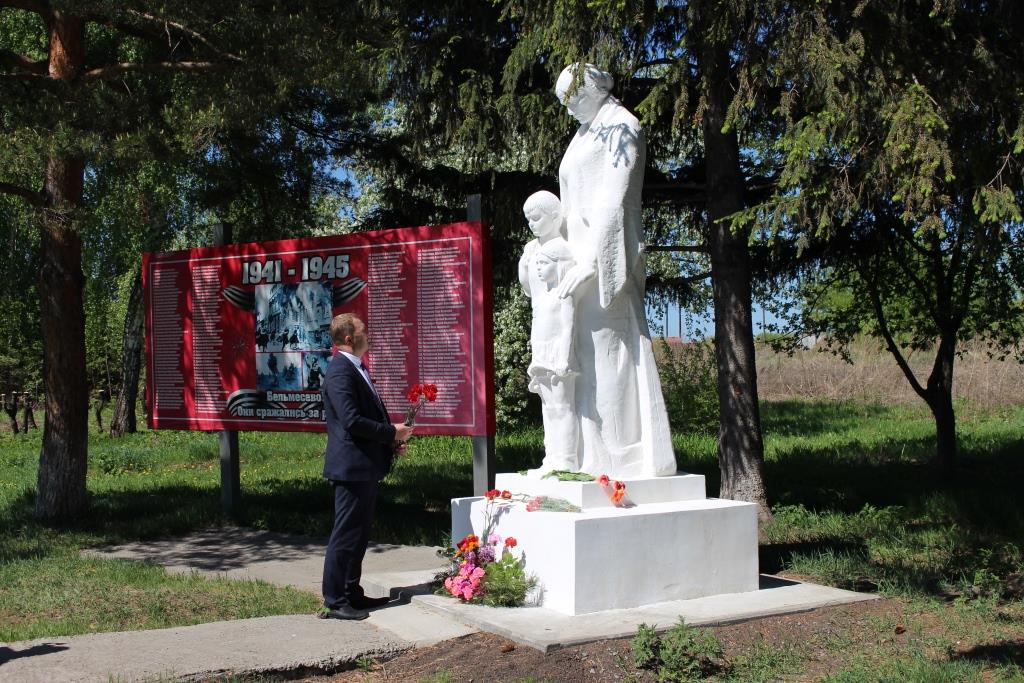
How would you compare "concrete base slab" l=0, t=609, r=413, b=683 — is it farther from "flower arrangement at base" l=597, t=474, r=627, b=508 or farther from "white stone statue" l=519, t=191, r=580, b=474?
"white stone statue" l=519, t=191, r=580, b=474

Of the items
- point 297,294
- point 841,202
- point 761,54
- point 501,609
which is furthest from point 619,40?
point 501,609

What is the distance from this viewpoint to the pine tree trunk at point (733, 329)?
968 cm

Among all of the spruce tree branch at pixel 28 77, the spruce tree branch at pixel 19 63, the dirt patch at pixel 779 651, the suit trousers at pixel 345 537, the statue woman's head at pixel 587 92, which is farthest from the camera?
the spruce tree branch at pixel 19 63

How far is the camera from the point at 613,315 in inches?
273

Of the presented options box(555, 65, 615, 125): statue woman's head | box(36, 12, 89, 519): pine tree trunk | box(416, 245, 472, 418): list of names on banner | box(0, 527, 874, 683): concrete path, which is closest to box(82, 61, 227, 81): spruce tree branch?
box(36, 12, 89, 519): pine tree trunk

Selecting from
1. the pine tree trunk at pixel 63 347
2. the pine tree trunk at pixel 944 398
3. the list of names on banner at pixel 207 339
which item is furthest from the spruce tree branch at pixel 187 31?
the pine tree trunk at pixel 944 398

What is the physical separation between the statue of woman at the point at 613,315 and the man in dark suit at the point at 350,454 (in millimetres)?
1344

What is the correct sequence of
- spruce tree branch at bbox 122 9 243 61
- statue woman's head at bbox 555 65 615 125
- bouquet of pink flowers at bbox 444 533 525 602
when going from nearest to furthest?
bouquet of pink flowers at bbox 444 533 525 602
statue woman's head at bbox 555 65 615 125
spruce tree branch at bbox 122 9 243 61

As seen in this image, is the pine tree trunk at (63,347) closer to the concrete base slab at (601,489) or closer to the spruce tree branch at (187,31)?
the spruce tree branch at (187,31)

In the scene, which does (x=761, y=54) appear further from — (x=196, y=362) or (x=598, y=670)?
(x=196, y=362)

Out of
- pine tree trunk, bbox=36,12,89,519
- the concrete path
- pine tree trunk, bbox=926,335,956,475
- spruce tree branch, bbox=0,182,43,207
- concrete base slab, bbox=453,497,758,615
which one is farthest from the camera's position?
pine tree trunk, bbox=926,335,956,475

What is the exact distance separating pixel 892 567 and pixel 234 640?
4.76m

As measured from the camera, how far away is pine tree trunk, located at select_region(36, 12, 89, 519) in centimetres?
1103

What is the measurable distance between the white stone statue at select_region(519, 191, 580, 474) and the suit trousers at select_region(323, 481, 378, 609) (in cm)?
128
